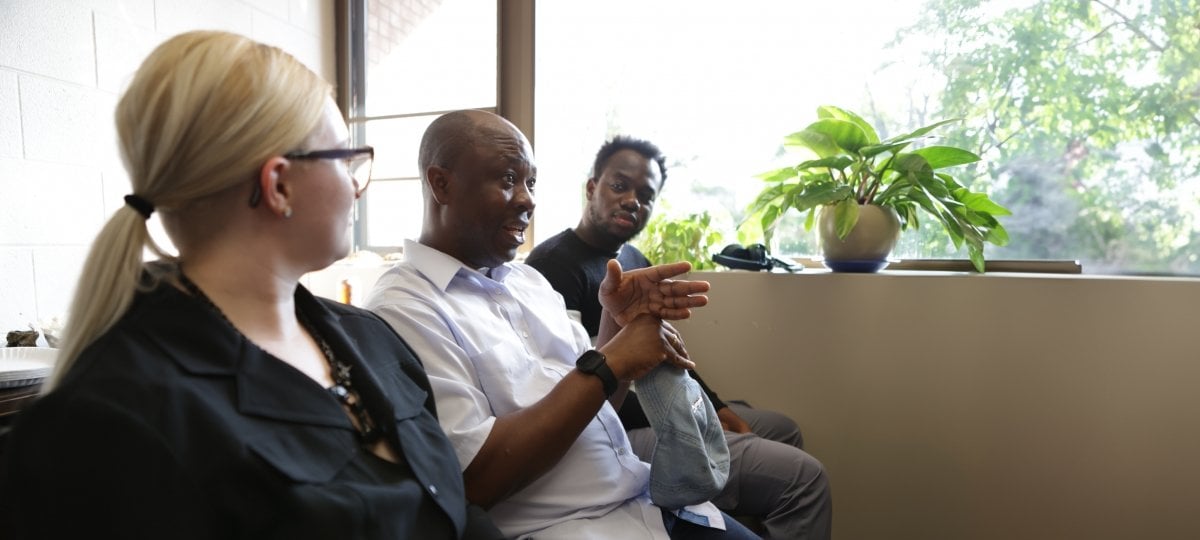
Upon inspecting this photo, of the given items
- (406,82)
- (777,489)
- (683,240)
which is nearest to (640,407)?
(777,489)

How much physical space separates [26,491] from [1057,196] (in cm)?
239

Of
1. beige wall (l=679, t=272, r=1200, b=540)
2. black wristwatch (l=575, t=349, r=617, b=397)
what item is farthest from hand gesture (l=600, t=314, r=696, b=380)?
beige wall (l=679, t=272, r=1200, b=540)

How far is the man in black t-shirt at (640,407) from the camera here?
1505mm

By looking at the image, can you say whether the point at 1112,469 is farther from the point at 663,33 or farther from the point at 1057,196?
the point at 663,33

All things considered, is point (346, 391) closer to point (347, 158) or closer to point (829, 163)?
point (347, 158)

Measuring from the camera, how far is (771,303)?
6.23 feet

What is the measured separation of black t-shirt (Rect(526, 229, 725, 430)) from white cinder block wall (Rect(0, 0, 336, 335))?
1.15 metres

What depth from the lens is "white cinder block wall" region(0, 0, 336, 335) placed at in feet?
5.73

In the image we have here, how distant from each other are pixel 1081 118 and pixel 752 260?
1.07m

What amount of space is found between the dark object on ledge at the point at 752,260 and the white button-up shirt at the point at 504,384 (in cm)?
90

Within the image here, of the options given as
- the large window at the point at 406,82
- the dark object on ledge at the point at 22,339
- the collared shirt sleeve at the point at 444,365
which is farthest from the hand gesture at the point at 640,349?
the large window at the point at 406,82

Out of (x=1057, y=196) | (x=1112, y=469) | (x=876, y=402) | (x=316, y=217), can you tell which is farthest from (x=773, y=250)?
(x=316, y=217)

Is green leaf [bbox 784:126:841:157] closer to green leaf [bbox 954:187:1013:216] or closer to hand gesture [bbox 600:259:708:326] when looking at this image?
green leaf [bbox 954:187:1013:216]

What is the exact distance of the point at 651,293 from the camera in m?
1.17
